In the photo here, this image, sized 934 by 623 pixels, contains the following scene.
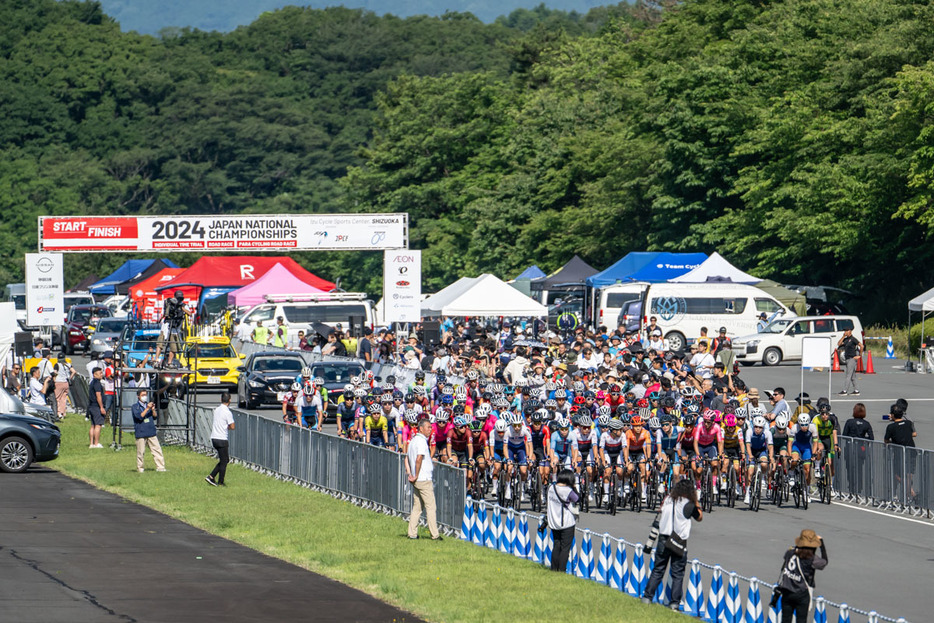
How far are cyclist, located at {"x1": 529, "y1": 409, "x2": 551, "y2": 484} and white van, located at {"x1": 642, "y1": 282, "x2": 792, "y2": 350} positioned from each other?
23821 millimetres

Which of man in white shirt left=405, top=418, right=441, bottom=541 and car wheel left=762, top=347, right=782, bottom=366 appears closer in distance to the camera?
man in white shirt left=405, top=418, right=441, bottom=541

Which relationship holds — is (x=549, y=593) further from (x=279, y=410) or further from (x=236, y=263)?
(x=236, y=263)

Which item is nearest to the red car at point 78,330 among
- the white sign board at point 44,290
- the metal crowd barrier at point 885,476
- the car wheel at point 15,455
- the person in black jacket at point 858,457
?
the white sign board at point 44,290

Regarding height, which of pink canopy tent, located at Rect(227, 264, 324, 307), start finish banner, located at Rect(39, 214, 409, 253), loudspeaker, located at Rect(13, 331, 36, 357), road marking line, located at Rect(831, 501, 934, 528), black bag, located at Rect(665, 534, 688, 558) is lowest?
road marking line, located at Rect(831, 501, 934, 528)

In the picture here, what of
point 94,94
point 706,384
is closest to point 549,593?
point 706,384

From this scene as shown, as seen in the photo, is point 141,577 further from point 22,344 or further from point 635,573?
point 22,344

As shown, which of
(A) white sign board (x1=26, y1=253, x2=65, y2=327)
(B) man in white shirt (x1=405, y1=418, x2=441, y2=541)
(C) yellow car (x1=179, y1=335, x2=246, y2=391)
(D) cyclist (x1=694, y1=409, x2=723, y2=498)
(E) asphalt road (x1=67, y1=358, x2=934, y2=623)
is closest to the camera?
(E) asphalt road (x1=67, y1=358, x2=934, y2=623)

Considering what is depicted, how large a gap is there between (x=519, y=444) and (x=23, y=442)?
9.65 metres

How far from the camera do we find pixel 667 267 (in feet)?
169

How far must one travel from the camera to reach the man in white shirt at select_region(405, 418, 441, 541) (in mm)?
19172

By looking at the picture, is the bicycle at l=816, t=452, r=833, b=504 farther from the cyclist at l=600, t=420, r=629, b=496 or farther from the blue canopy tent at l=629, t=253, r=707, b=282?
the blue canopy tent at l=629, t=253, r=707, b=282

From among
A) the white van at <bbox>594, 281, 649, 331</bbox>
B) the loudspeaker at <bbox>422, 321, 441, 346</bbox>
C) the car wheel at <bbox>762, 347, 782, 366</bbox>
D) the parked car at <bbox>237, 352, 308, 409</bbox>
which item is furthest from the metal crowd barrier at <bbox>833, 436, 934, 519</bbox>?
the white van at <bbox>594, 281, 649, 331</bbox>

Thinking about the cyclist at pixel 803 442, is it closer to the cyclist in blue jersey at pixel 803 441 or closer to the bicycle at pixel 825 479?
the cyclist in blue jersey at pixel 803 441

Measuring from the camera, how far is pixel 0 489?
24.2 metres
